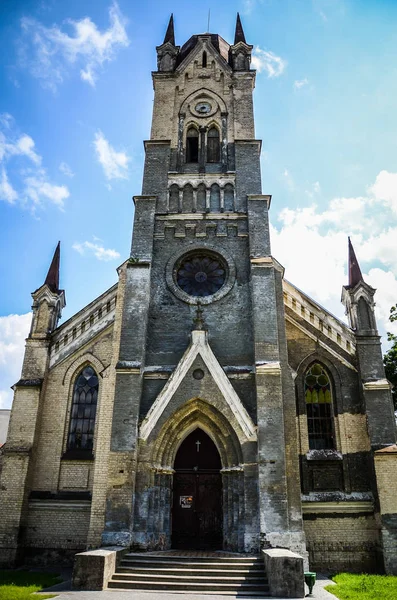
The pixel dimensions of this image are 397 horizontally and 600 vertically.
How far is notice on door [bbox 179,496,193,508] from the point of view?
52.2 feet

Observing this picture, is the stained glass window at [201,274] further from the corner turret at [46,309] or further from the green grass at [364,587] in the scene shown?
the green grass at [364,587]

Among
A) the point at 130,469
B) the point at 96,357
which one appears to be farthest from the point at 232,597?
the point at 96,357

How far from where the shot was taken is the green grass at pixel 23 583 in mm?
10305

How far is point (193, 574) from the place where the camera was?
1214cm

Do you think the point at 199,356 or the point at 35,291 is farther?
the point at 35,291

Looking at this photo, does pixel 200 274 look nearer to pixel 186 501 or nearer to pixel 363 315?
pixel 363 315

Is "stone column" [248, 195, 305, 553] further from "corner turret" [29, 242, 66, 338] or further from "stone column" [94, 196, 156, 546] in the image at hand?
"corner turret" [29, 242, 66, 338]

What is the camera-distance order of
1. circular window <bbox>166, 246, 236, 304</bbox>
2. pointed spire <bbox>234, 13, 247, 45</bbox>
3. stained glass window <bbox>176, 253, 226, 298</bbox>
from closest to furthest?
circular window <bbox>166, 246, 236, 304</bbox> < stained glass window <bbox>176, 253, 226, 298</bbox> < pointed spire <bbox>234, 13, 247, 45</bbox>

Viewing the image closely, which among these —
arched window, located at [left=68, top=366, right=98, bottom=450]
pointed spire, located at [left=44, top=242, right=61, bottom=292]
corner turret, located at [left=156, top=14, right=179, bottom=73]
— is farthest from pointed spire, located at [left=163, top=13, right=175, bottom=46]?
arched window, located at [left=68, top=366, right=98, bottom=450]

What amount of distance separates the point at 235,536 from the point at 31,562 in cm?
712

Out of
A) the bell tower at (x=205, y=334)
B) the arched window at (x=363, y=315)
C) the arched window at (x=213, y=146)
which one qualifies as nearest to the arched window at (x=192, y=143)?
the bell tower at (x=205, y=334)

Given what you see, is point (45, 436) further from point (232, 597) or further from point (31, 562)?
point (232, 597)

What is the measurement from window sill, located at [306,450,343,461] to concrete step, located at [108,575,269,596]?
5976 mm

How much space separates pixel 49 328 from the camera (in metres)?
18.9
